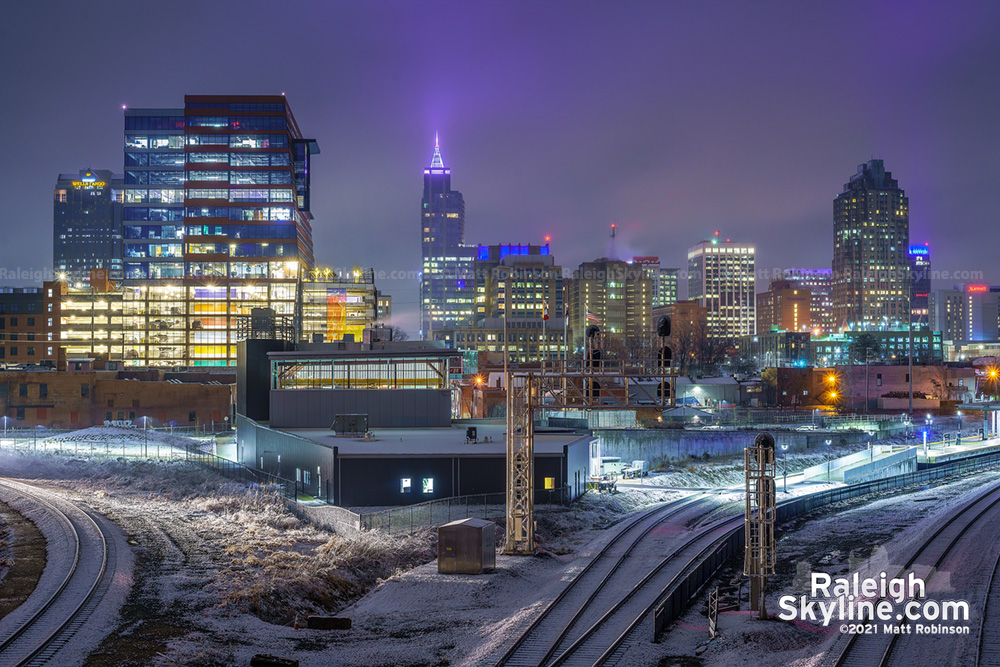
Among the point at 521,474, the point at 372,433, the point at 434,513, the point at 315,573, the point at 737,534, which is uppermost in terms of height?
the point at 372,433

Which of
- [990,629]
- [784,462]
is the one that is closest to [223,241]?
[784,462]

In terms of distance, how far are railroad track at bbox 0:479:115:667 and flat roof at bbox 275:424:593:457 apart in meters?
10.9

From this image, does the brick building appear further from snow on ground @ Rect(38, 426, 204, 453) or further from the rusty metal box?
the rusty metal box

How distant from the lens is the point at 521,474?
32219mm

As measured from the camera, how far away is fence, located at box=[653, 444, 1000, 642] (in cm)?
2429

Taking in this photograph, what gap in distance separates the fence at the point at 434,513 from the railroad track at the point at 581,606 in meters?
5.42

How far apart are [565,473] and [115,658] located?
2357cm

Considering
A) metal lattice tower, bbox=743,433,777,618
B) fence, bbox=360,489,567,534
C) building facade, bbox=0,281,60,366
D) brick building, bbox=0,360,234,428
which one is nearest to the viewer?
metal lattice tower, bbox=743,433,777,618

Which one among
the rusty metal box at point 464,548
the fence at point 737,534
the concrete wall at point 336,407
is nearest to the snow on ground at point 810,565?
the fence at point 737,534

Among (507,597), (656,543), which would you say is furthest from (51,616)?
(656,543)

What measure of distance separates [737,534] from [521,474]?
970cm

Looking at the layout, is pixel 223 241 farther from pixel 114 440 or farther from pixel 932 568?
pixel 932 568

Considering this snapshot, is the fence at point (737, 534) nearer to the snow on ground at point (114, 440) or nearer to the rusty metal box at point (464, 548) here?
the rusty metal box at point (464, 548)

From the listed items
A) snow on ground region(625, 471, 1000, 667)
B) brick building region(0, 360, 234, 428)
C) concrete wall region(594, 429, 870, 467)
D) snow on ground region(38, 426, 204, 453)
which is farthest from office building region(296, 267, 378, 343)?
snow on ground region(625, 471, 1000, 667)
